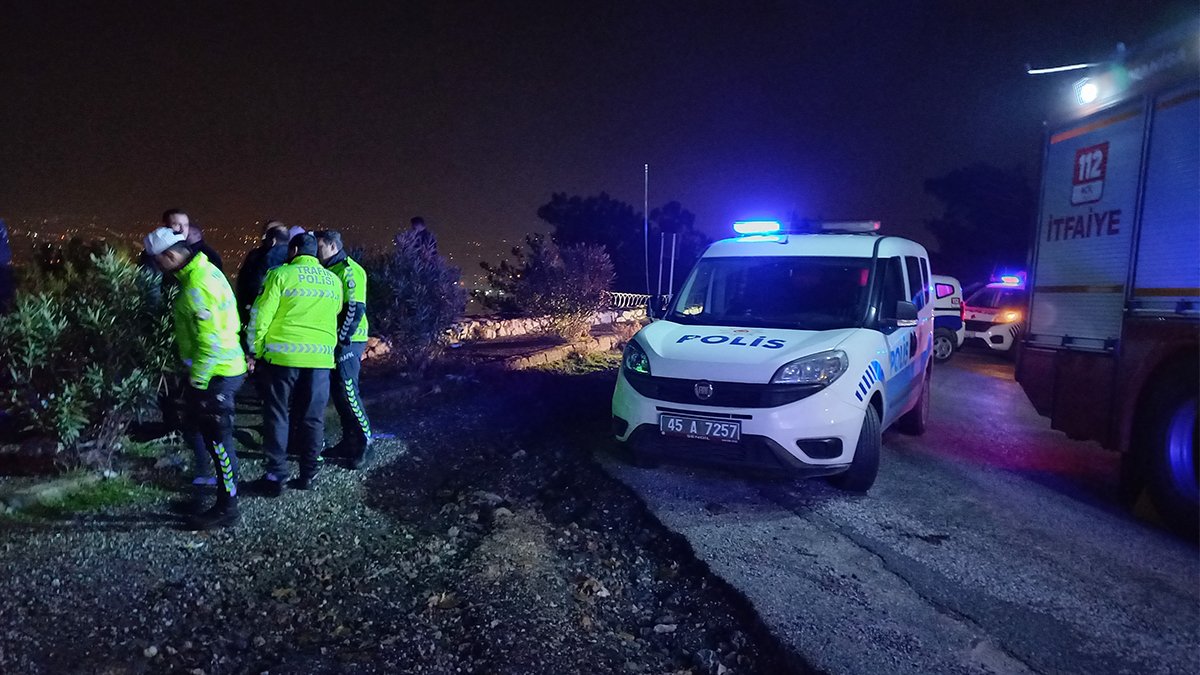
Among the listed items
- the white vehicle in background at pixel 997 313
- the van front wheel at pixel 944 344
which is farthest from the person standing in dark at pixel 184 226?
the white vehicle in background at pixel 997 313

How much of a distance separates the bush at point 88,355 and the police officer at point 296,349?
A: 728mm

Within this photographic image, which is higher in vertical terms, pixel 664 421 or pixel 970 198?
pixel 970 198

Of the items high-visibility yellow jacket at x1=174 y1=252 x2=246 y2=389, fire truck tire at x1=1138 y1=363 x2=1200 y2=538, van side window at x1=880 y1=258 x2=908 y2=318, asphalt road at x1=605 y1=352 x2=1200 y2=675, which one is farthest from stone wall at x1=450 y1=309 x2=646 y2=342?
fire truck tire at x1=1138 y1=363 x2=1200 y2=538

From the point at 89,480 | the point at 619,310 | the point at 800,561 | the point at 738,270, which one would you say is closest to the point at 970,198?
the point at 619,310

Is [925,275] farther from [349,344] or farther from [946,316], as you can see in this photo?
[349,344]

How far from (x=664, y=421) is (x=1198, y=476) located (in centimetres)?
335

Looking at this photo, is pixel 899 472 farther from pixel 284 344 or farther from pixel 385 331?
pixel 385 331

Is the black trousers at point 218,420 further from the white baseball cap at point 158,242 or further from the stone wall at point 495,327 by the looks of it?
the stone wall at point 495,327

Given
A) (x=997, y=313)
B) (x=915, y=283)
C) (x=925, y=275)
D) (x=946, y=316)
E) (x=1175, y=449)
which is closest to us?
(x=1175, y=449)

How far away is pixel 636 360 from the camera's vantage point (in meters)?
5.20

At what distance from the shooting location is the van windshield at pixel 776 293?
5.51 m

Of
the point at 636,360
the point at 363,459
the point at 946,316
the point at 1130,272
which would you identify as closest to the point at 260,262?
the point at 363,459

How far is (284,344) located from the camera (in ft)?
15.2

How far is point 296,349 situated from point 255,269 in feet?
5.79
